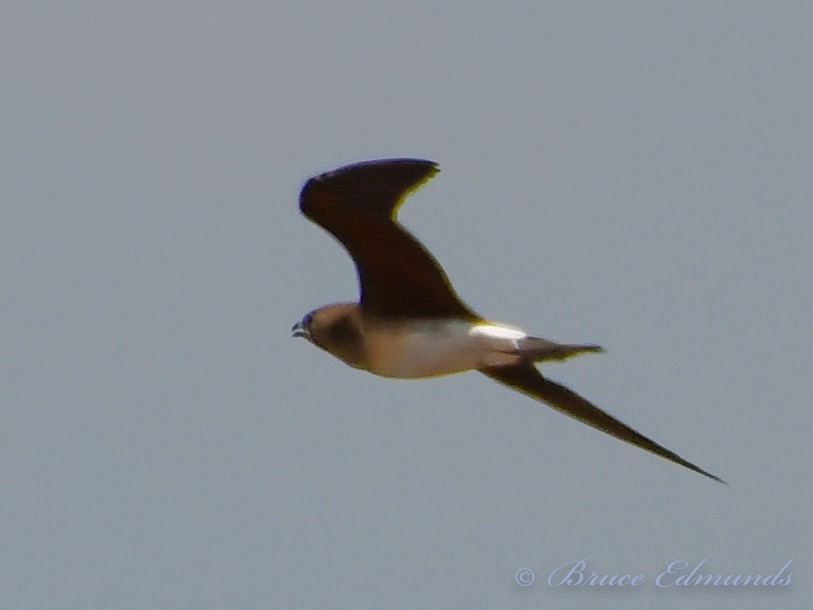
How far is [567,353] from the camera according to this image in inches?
524

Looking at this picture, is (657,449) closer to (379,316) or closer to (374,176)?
(379,316)

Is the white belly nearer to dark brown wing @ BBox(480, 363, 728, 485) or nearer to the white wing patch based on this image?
the white wing patch

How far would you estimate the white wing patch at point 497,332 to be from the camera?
13691 mm

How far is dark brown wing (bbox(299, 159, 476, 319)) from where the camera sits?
499 inches

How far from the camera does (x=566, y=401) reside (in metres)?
14.4

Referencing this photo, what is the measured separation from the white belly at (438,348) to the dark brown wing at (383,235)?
9 centimetres

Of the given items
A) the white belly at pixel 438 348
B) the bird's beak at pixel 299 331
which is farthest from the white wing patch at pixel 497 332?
A: the bird's beak at pixel 299 331

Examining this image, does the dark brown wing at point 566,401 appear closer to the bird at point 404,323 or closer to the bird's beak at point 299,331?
the bird at point 404,323

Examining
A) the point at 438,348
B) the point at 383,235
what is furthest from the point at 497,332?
the point at 383,235

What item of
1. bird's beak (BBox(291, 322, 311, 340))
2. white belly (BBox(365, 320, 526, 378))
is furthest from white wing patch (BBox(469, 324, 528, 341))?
bird's beak (BBox(291, 322, 311, 340))

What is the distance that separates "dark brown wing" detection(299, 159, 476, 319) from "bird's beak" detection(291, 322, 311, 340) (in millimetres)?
582

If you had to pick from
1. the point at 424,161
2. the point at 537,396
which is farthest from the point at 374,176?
the point at 537,396

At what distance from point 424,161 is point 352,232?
1.14m

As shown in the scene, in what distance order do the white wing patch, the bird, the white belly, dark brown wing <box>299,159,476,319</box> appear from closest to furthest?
dark brown wing <box>299,159,476,319</box> → the bird → the white wing patch → the white belly
